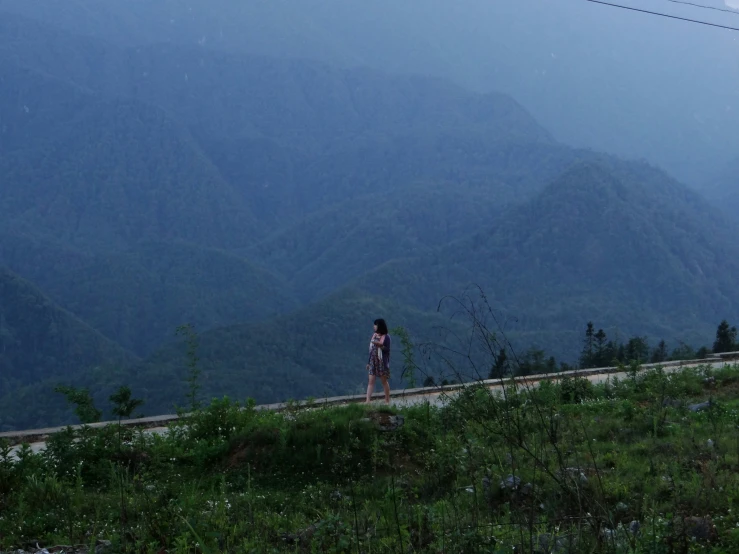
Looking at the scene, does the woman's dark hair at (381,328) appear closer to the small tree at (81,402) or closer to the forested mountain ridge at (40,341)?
the small tree at (81,402)

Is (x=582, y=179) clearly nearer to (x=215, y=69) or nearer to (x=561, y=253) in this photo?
(x=561, y=253)

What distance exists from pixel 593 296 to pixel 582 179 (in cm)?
2647

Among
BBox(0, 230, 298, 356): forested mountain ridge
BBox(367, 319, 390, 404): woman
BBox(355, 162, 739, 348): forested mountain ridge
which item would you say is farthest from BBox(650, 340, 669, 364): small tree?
BBox(0, 230, 298, 356): forested mountain ridge

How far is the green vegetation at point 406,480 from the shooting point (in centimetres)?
478

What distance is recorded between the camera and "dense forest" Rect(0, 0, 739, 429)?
310 feet

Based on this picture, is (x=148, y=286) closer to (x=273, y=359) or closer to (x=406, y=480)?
(x=273, y=359)

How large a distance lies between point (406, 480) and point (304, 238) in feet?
486

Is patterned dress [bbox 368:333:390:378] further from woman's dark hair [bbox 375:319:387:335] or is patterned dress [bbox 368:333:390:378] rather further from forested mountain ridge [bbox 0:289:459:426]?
forested mountain ridge [bbox 0:289:459:426]

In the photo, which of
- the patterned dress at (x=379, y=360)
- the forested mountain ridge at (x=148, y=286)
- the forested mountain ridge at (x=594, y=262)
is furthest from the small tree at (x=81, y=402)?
the forested mountain ridge at (x=148, y=286)

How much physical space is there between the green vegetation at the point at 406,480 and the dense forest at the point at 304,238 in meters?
63.1

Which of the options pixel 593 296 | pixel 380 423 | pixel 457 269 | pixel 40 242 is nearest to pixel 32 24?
pixel 40 242

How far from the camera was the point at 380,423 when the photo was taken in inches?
376

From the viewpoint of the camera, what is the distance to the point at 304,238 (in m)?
155

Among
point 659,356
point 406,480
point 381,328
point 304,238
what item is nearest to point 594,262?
point 304,238
